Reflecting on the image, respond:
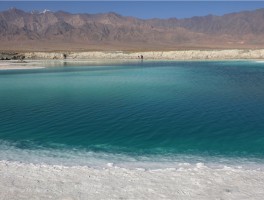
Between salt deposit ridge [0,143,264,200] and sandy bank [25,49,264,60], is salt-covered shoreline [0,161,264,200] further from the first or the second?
sandy bank [25,49,264,60]

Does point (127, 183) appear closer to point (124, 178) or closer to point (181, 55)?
point (124, 178)

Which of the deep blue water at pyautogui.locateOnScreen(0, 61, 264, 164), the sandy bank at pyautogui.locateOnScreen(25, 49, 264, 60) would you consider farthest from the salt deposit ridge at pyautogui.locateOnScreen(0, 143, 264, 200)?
the sandy bank at pyautogui.locateOnScreen(25, 49, 264, 60)

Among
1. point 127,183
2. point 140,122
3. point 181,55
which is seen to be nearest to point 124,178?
point 127,183

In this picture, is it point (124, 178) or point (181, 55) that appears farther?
point (181, 55)

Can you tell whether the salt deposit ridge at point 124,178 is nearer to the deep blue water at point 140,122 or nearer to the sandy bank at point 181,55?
the deep blue water at point 140,122

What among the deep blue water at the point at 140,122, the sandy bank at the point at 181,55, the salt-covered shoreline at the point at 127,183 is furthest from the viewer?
the sandy bank at the point at 181,55

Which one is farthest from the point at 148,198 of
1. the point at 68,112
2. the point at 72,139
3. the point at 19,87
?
the point at 19,87

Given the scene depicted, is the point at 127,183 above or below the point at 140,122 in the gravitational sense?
above

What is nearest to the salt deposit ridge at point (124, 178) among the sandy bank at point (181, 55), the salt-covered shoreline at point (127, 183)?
the salt-covered shoreline at point (127, 183)

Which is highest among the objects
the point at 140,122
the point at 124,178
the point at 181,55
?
the point at 124,178
